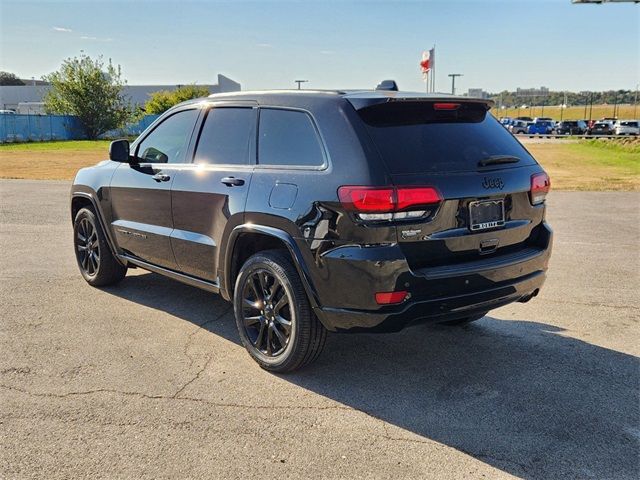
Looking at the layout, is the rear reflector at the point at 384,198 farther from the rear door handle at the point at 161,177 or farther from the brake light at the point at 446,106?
the rear door handle at the point at 161,177

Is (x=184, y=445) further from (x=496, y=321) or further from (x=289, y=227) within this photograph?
(x=496, y=321)

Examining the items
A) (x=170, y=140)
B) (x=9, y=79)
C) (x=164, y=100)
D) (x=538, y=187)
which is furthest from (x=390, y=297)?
(x=9, y=79)

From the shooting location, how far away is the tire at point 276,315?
3.89 metres

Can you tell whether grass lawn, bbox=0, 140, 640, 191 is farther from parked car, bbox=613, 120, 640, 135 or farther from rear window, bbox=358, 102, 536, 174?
parked car, bbox=613, 120, 640, 135

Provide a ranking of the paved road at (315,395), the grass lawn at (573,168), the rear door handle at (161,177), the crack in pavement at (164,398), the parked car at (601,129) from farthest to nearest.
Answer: the parked car at (601,129) → the grass lawn at (573,168) → the rear door handle at (161,177) → the crack in pavement at (164,398) → the paved road at (315,395)

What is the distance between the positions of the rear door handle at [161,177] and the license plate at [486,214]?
99.4 inches

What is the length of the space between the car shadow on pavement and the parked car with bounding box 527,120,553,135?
66103mm

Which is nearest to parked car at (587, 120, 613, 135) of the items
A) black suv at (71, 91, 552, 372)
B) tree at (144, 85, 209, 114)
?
tree at (144, 85, 209, 114)

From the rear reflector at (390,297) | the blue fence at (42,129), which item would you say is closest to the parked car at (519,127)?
the blue fence at (42,129)

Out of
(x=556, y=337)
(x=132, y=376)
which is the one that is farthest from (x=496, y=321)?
(x=132, y=376)

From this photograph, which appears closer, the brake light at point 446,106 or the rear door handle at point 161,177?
the brake light at point 446,106

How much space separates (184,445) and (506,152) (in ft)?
9.06

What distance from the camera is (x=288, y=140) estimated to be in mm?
4094

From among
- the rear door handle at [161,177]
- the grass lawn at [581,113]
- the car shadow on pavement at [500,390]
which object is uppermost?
the grass lawn at [581,113]
